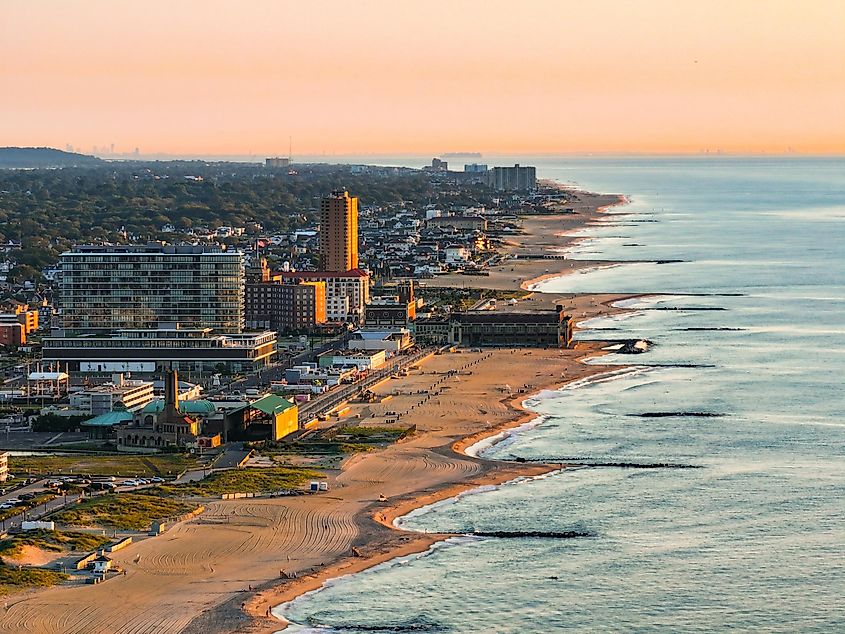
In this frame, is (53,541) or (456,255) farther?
(456,255)

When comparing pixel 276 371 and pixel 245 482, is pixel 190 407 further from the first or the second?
pixel 276 371

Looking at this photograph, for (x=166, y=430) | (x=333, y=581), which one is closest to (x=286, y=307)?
(x=166, y=430)

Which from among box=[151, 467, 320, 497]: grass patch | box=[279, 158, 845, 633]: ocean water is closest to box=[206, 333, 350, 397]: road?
box=[279, 158, 845, 633]: ocean water

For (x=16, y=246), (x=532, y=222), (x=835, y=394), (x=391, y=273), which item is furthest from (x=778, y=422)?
(x=532, y=222)

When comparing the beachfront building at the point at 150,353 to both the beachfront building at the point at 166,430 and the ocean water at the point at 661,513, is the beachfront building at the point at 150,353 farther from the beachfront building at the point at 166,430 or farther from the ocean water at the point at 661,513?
the beachfront building at the point at 166,430

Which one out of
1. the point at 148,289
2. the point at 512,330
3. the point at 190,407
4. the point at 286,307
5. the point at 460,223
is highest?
the point at 148,289

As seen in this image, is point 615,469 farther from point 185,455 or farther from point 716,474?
point 185,455

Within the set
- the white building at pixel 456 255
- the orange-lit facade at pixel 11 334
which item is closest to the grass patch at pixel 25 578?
the orange-lit facade at pixel 11 334
